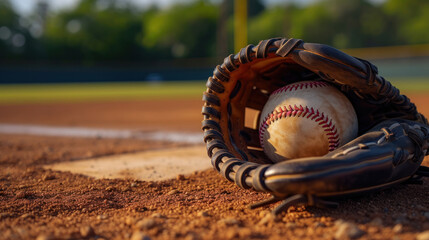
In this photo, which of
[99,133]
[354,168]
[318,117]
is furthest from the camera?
[99,133]

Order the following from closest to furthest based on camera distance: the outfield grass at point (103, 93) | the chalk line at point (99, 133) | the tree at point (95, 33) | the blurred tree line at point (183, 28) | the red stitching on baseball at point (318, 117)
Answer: the red stitching on baseball at point (318, 117), the chalk line at point (99, 133), the outfield grass at point (103, 93), the blurred tree line at point (183, 28), the tree at point (95, 33)

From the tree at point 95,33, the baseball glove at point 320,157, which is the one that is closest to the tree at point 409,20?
the tree at point 95,33

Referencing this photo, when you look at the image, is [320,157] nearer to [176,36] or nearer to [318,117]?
[318,117]

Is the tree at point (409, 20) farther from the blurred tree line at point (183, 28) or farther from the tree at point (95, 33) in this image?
the tree at point (95, 33)

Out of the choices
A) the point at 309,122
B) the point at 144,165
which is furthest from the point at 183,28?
the point at 309,122

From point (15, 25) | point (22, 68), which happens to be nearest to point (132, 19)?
point (15, 25)
